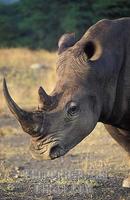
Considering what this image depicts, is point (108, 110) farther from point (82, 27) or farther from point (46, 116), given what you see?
point (82, 27)

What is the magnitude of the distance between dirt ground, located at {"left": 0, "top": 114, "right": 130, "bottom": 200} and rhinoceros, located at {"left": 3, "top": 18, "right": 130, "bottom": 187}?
80cm

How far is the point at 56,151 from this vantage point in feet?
22.8

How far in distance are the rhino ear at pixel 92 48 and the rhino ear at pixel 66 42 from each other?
342 millimetres

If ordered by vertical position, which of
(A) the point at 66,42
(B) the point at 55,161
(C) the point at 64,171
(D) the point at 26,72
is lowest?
(D) the point at 26,72

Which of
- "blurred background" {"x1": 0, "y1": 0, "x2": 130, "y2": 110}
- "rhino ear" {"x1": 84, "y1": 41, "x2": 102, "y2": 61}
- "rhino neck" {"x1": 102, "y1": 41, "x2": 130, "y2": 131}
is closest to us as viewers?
"rhino ear" {"x1": 84, "y1": 41, "x2": 102, "y2": 61}

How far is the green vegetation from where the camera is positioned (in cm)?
3344

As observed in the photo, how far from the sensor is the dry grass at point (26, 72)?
21.0 metres

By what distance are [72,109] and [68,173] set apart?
2606 millimetres

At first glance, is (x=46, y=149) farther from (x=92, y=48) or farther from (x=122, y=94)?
(x=92, y=48)

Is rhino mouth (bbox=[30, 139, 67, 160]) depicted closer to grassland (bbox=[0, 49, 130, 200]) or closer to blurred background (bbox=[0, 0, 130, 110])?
grassland (bbox=[0, 49, 130, 200])

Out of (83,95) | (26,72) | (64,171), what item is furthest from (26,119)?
(26,72)

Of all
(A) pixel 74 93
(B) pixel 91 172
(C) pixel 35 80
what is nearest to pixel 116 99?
(A) pixel 74 93

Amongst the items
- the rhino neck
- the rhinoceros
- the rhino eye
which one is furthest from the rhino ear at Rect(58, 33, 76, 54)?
the rhino eye

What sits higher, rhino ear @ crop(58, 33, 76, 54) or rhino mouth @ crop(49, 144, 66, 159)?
rhino ear @ crop(58, 33, 76, 54)
